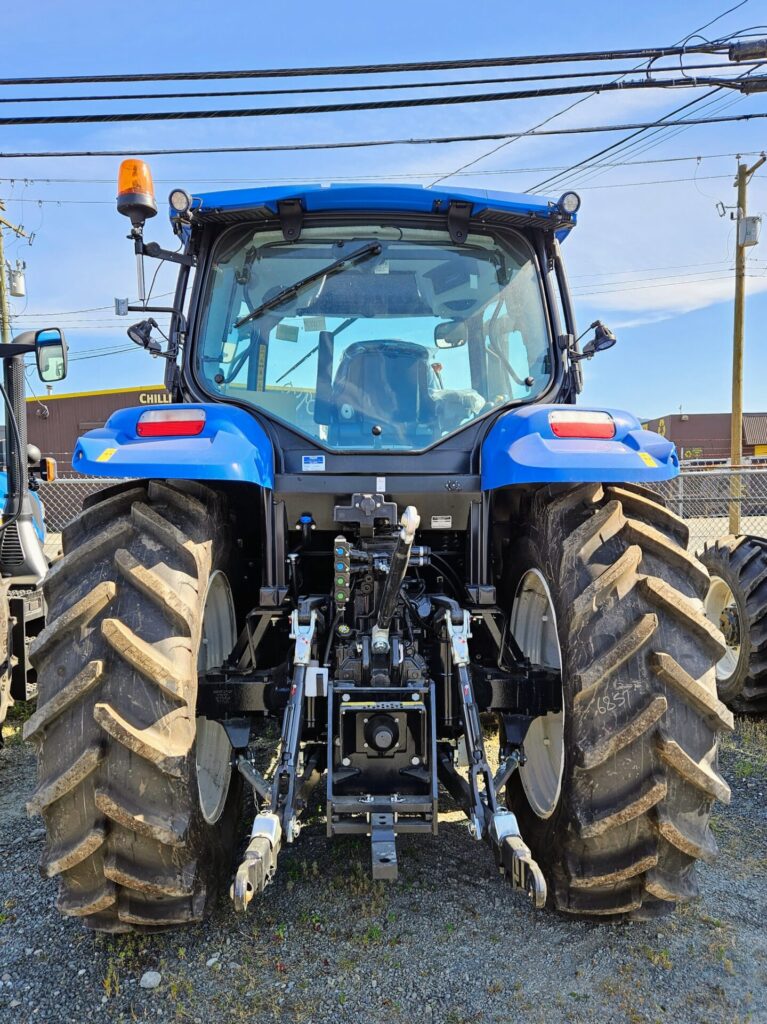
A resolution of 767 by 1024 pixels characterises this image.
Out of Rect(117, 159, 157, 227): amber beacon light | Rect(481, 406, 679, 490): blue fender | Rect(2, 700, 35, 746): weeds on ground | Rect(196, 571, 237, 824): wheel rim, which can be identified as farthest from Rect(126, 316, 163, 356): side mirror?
Rect(2, 700, 35, 746): weeds on ground

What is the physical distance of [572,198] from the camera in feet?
10.0

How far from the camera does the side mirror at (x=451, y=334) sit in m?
3.20

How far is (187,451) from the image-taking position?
2.39 metres

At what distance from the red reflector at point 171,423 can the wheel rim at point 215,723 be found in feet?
1.74

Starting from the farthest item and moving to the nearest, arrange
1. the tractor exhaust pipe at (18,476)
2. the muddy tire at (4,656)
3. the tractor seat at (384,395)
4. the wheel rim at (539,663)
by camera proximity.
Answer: the tractor exhaust pipe at (18,476) < the muddy tire at (4,656) < the tractor seat at (384,395) < the wheel rim at (539,663)

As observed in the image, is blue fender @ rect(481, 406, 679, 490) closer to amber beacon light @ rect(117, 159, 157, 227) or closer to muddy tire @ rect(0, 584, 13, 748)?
amber beacon light @ rect(117, 159, 157, 227)

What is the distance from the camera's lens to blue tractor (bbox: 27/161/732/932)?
7.09 ft

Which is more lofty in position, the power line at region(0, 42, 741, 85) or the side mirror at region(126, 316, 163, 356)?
the power line at region(0, 42, 741, 85)

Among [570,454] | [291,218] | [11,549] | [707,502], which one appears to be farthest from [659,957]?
[707,502]

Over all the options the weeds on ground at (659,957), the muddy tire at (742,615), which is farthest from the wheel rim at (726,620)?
the weeds on ground at (659,957)

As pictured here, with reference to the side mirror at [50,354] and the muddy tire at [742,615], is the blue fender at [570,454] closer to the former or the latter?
the muddy tire at [742,615]

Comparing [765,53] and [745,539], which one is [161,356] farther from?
[765,53]

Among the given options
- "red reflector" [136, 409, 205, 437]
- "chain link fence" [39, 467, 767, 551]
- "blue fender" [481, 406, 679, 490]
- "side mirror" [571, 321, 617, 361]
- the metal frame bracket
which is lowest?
"chain link fence" [39, 467, 767, 551]

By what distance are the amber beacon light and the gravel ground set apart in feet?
8.83
